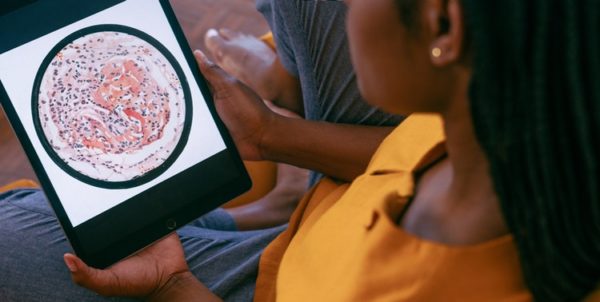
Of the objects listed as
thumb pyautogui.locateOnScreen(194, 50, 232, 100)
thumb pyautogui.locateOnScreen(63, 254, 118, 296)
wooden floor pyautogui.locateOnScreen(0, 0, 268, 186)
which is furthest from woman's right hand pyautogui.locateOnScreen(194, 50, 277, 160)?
wooden floor pyautogui.locateOnScreen(0, 0, 268, 186)

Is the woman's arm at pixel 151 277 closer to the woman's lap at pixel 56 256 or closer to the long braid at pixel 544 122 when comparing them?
the woman's lap at pixel 56 256

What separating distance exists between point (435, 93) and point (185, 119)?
0.42 metres

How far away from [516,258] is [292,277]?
258mm

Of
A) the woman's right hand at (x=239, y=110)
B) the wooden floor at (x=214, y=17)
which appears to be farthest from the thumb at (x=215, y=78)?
the wooden floor at (x=214, y=17)

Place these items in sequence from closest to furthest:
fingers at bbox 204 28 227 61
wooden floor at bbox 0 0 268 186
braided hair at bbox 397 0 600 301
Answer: braided hair at bbox 397 0 600 301
fingers at bbox 204 28 227 61
wooden floor at bbox 0 0 268 186

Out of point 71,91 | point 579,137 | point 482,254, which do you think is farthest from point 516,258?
point 71,91

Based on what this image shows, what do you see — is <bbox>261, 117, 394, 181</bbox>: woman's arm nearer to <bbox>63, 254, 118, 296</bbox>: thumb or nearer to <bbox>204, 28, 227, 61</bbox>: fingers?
<bbox>63, 254, 118, 296</bbox>: thumb

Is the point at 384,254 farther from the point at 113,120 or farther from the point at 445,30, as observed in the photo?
the point at 113,120

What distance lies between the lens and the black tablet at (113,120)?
83cm

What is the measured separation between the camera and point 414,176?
2.51 ft

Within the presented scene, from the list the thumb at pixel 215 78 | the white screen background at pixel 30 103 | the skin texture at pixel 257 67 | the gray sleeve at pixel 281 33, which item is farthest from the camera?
the skin texture at pixel 257 67

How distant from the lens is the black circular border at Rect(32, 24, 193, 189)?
2.77 feet

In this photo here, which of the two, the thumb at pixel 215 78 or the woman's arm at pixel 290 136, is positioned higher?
the thumb at pixel 215 78

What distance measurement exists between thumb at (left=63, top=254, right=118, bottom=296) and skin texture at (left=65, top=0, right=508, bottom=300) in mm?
369
